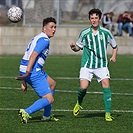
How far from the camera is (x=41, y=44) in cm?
880

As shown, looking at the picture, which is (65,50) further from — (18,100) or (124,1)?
(18,100)

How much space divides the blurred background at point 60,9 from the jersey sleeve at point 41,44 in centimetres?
1756

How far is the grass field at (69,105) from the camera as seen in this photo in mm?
8438

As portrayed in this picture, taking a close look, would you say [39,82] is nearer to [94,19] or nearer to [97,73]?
[97,73]

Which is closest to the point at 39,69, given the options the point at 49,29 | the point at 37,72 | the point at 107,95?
the point at 37,72

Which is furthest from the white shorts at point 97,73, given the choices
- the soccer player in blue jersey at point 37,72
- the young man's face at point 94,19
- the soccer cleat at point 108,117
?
the soccer player in blue jersey at point 37,72

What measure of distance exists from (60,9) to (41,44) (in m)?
18.0

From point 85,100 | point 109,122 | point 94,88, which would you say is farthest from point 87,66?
point 94,88

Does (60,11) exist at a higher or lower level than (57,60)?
higher

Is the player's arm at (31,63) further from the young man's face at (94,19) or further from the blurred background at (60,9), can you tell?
the blurred background at (60,9)

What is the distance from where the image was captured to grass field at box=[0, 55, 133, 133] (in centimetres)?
844

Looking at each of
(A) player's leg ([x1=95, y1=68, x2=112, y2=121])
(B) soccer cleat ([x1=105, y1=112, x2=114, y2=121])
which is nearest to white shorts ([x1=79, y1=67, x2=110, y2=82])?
(A) player's leg ([x1=95, y1=68, x2=112, y2=121])

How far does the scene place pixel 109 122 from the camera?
29.7ft

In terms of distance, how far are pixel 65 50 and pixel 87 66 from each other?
16.0 meters
